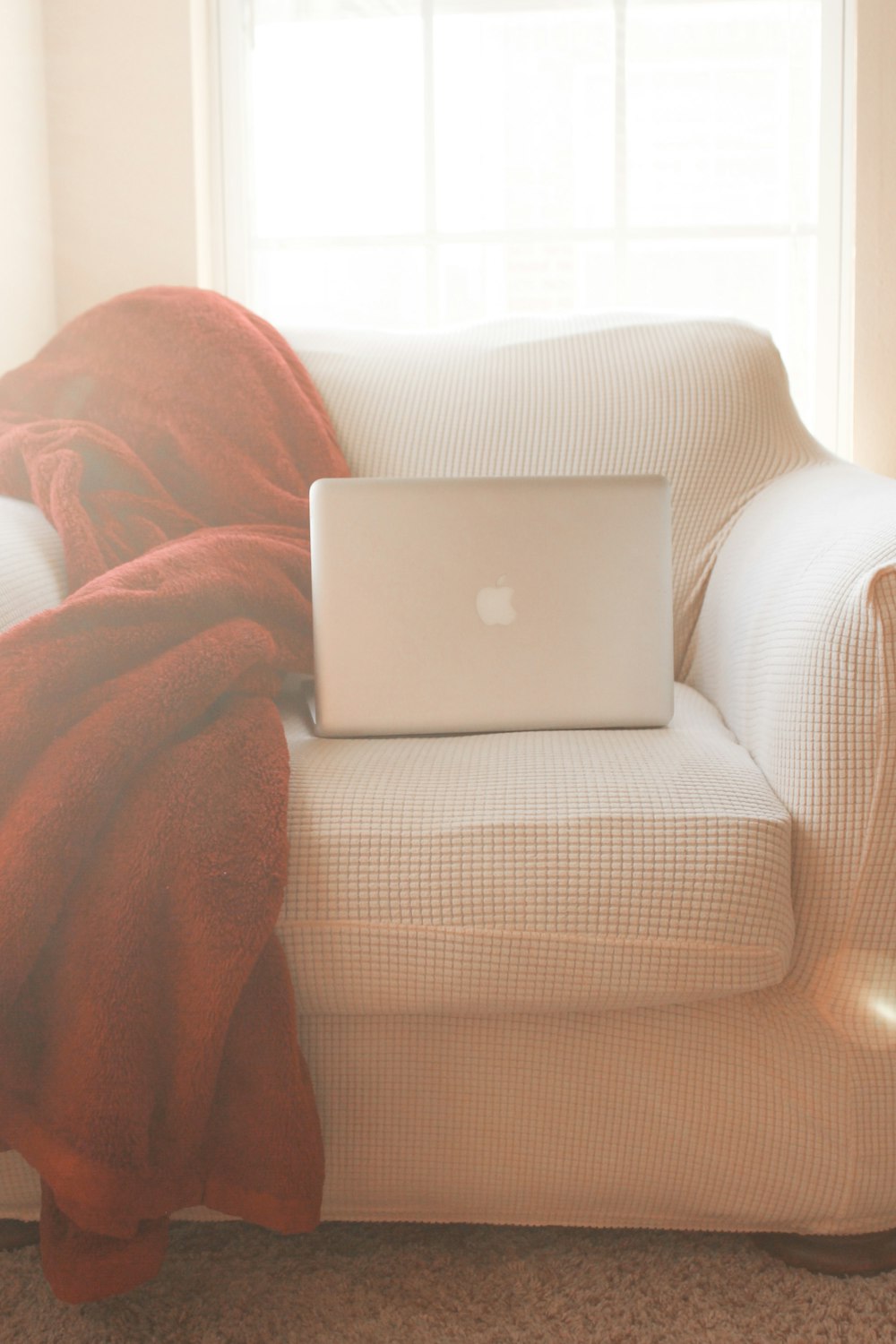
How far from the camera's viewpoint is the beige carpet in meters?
0.84

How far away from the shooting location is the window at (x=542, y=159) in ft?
6.50

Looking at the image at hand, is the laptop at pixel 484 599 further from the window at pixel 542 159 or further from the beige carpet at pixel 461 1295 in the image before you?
the window at pixel 542 159

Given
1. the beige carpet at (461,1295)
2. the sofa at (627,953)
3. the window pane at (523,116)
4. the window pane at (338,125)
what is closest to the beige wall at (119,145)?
the window pane at (338,125)

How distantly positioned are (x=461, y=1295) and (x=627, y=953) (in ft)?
1.04

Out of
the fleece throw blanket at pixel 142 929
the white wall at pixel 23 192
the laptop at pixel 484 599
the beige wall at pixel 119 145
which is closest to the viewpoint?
the fleece throw blanket at pixel 142 929

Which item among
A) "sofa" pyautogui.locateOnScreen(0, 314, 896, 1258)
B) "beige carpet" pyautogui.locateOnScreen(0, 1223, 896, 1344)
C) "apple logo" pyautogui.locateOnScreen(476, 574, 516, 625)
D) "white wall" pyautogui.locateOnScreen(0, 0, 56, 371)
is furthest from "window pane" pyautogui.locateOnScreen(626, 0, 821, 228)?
"beige carpet" pyautogui.locateOnScreen(0, 1223, 896, 1344)

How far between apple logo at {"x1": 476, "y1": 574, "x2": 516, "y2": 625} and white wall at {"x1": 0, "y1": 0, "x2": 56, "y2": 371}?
119cm

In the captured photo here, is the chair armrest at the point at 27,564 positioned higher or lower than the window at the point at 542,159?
lower

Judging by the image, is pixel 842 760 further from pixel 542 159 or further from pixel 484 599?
pixel 542 159

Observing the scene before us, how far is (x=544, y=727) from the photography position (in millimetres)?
1047

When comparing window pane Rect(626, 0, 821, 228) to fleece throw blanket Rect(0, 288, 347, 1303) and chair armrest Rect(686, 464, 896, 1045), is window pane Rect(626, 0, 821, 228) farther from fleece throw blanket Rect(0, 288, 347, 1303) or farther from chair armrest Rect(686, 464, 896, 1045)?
fleece throw blanket Rect(0, 288, 347, 1303)

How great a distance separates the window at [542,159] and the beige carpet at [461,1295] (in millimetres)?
1518

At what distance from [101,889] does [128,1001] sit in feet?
0.27

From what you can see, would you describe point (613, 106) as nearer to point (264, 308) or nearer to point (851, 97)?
point (851, 97)
